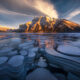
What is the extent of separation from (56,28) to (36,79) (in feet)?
321

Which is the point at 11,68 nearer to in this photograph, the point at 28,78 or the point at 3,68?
the point at 3,68

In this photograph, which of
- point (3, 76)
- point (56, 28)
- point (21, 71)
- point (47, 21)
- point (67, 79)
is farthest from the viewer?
point (47, 21)

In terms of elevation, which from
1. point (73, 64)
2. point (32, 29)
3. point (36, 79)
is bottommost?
point (36, 79)

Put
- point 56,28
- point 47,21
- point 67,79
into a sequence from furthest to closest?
1. point 47,21
2. point 56,28
3. point 67,79

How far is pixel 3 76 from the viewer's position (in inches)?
56.4

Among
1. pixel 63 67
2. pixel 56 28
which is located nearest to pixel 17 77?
pixel 63 67

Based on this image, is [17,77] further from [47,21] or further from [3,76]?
[47,21]

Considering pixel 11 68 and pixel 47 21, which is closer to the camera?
pixel 11 68

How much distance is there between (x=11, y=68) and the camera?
5.42 feet

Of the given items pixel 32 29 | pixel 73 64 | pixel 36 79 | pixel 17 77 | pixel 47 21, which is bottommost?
pixel 17 77

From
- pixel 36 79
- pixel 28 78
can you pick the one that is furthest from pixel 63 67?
pixel 28 78

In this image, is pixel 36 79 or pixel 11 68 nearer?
pixel 36 79

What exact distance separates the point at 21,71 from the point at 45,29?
100m

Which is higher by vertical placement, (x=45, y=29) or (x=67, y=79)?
(x=45, y=29)
